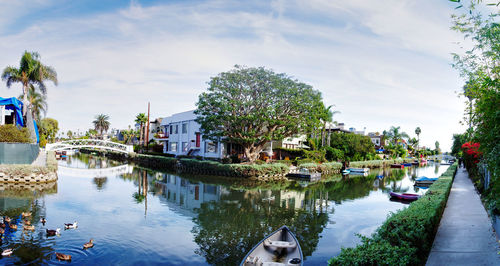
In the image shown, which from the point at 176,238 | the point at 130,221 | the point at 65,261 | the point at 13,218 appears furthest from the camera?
the point at 130,221

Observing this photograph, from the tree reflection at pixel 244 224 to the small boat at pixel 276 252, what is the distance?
55.3 inches

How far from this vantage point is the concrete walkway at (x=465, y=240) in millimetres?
8633

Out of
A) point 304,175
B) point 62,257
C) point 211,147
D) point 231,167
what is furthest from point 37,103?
point 62,257

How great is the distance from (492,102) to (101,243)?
41.7ft

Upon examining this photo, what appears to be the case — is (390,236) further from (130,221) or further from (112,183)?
(112,183)

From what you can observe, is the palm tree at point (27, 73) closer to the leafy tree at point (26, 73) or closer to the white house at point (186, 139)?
the leafy tree at point (26, 73)

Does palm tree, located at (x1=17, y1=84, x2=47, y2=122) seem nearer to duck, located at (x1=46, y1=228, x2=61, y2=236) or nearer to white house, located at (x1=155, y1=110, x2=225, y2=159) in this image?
white house, located at (x1=155, y1=110, x2=225, y2=159)

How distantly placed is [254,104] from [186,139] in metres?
20.1

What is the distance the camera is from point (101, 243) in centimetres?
1183

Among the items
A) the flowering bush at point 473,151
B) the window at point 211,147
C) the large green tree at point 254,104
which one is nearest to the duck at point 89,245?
the flowering bush at point 473,151

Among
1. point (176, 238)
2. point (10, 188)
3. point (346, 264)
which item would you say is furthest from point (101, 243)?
point (10, 188)

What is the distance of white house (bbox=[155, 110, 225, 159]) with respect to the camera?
4603 cm

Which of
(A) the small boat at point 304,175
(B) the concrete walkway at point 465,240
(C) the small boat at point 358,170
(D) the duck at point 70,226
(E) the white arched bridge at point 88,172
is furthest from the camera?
(C) the small boat at point 358,170

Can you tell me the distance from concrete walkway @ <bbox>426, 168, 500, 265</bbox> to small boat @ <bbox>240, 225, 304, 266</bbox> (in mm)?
3595
